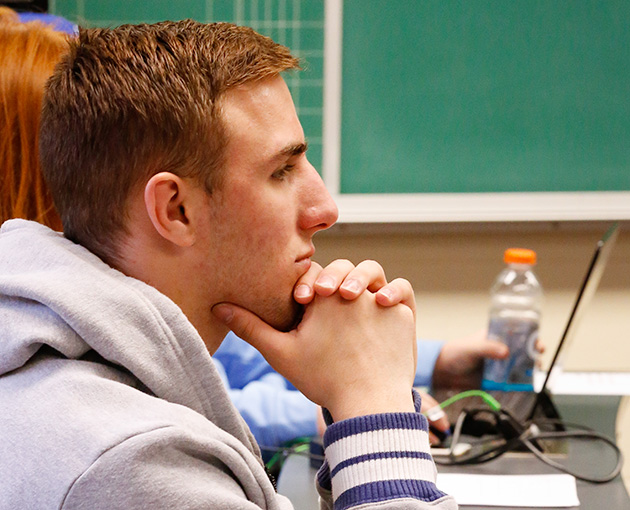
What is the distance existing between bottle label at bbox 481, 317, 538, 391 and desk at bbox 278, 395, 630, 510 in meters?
0.10

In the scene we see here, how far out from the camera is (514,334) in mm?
1814

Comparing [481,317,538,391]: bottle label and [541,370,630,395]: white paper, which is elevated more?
[481,317,538,391]: bottle label

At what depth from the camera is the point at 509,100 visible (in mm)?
2473

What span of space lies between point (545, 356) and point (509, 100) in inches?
33.3

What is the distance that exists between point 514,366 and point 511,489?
1.54ft

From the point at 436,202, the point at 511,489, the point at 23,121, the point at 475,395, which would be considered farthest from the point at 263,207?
the point at 436,202

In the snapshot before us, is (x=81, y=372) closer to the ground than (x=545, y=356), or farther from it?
farther from it

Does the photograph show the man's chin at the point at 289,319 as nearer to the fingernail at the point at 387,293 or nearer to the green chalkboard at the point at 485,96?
the fingernail at the point at 387,293

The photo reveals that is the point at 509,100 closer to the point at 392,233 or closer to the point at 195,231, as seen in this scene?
the point at 392,233

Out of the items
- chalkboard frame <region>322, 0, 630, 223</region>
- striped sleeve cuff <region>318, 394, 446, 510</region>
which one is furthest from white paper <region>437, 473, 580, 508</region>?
chalkboard frame <region>322, 0, 630, 223</region>

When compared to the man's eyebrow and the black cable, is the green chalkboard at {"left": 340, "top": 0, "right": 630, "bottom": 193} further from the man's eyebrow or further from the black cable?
the man's eyebrow

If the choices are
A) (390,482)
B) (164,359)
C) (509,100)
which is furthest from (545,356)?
(164,359)

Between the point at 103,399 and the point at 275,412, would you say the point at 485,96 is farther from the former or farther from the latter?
the point at 103,399

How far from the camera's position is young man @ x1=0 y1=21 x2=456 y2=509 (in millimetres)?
669
